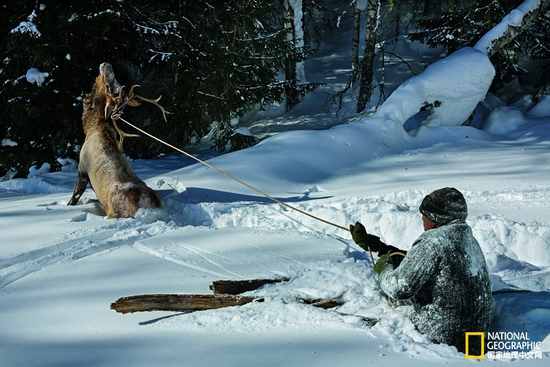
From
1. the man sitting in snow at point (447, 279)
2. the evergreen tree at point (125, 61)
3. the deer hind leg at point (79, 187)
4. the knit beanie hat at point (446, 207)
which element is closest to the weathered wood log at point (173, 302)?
the man sitting in snow at point (447, 279)

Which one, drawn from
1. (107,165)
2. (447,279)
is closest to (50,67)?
(107,165)

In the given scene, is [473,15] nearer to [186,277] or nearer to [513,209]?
[513,209]

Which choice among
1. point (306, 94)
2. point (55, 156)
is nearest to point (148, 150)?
point (55, 156)

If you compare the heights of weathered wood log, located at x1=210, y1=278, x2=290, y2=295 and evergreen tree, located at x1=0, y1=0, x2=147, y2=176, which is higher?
evergreen tree, located at x1=0, y1=0, x2=147, y2=176

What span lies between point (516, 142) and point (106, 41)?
9.17m

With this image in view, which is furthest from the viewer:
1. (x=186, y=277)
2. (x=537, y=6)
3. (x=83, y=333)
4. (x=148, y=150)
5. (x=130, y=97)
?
(x=148, y=150)

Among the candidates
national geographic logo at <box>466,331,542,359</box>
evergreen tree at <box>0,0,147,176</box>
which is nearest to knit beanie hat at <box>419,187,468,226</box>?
national geographic logo at <box>466,331,542,359</box>

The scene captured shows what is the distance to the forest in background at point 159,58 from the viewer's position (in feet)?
34.6

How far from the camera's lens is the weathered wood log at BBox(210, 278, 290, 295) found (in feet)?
10.9

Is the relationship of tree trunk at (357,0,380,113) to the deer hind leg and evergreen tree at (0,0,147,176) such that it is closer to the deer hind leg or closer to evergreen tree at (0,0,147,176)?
evergreen tree at (0,0,147,176)

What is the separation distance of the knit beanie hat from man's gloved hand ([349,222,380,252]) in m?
0.72

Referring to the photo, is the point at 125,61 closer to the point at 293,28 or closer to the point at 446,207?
the point at 293,28

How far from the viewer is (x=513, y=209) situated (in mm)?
5305

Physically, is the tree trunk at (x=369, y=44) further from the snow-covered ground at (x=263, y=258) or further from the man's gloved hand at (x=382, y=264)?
the man's gloved hand at (x=382, y=264)
